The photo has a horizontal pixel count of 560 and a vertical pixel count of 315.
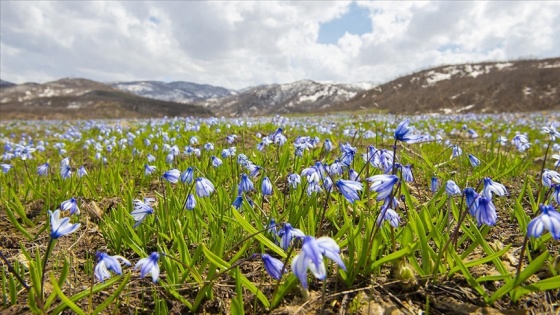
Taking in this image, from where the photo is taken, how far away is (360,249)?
84.8 inches

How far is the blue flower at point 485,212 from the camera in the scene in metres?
1.85

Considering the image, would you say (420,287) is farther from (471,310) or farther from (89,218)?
(89,218)

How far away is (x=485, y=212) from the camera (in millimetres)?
1867

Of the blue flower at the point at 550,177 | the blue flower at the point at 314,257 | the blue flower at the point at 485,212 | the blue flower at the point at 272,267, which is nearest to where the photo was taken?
the blue flower at the point at 314,257

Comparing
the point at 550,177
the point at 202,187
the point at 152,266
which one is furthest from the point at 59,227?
the point at 550,177

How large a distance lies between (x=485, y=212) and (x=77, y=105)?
9859 cm

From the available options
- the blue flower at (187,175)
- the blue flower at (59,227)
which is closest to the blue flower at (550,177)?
the blue flower at (187,175)

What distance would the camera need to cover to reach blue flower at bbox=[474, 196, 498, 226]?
1.85 m

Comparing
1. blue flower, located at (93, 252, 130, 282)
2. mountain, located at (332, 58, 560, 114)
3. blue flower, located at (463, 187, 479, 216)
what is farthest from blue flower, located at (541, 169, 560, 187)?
mountain, located at (332, 58, 560, 114)

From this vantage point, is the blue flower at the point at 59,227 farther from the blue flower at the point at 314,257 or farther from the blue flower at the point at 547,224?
the blue flower at the point at 547,224

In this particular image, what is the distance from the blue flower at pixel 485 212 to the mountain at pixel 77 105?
12.1 m

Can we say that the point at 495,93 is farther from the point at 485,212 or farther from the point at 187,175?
the point at 187,175

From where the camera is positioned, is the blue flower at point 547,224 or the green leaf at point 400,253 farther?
the green leaf at point 400,253

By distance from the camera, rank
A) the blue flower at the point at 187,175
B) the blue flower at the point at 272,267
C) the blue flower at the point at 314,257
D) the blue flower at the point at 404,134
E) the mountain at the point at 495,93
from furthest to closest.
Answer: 1. the mountain at the point at 495,93
2. the blue flower at the point at 187,175
3. the blue flower at the point at 404,134
4. the blue flower at the point at 272,267
5. the blue flower at the point at 314,257
